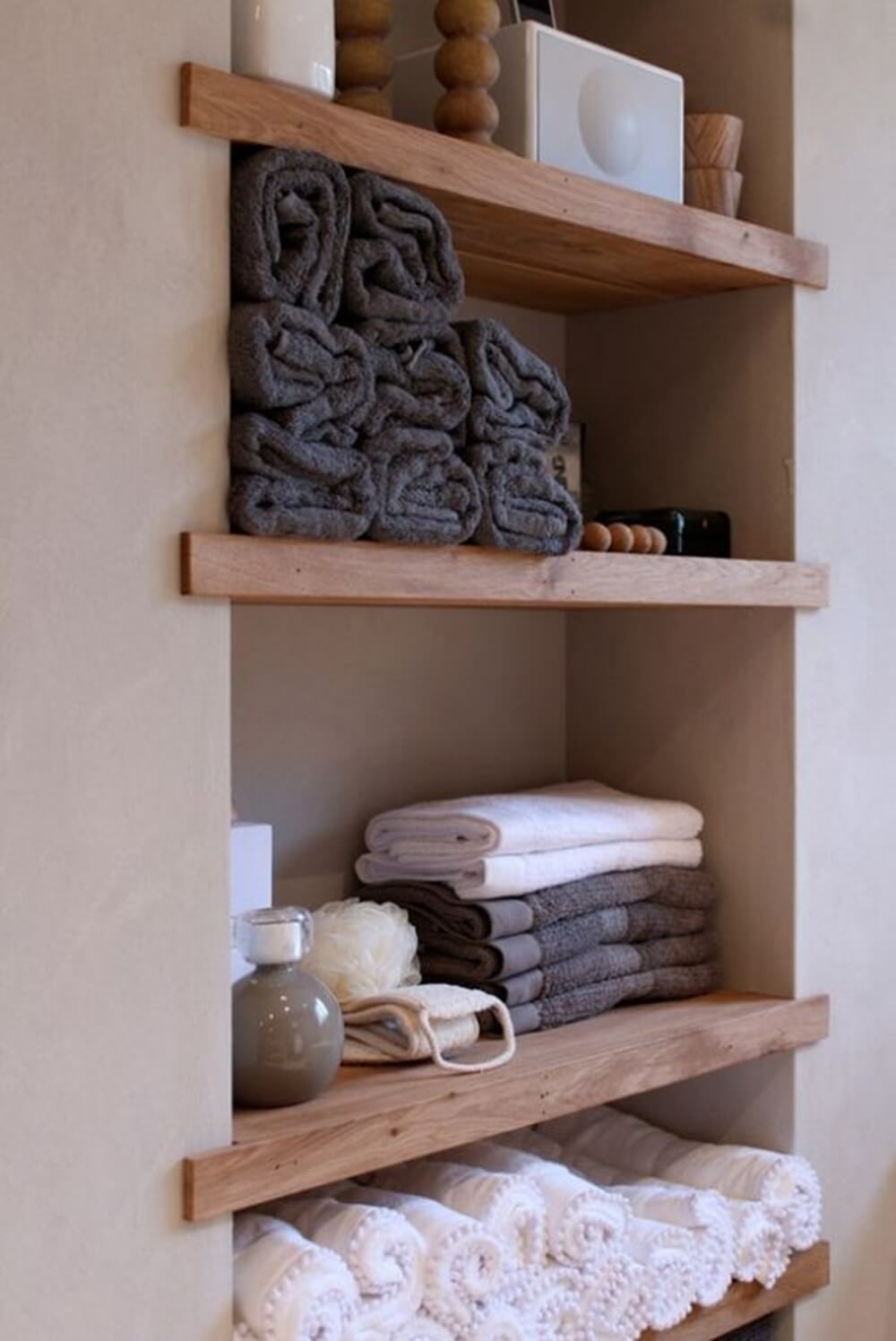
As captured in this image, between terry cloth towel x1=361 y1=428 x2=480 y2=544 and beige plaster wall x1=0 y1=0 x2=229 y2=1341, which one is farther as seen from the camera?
terry cloth towel x1=361 y1=428 x2=480 y2=544

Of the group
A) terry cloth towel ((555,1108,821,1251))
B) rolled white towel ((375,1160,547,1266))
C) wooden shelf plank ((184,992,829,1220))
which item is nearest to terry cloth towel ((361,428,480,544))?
wooden shelf plank ((184,992,829,1220))

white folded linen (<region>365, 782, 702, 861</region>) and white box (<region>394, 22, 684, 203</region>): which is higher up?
white box (<region>394, 22, 684, 203</region>)

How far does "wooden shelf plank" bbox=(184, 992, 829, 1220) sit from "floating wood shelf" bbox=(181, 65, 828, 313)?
2.76ft

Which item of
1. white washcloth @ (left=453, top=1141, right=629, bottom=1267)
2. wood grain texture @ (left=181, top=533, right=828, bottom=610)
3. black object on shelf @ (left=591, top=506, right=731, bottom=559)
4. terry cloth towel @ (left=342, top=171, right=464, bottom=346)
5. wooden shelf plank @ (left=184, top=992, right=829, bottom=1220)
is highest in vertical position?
terry cloth towel @ (left=342, top=171, right=464, bottom=346)

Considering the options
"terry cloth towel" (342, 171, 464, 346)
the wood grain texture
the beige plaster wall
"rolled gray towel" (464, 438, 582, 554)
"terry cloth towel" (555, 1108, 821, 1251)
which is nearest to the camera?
the beige plaster wall

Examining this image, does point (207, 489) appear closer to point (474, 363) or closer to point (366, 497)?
point (366, 497)

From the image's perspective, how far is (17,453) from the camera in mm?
1269

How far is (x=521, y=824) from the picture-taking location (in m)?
1.86

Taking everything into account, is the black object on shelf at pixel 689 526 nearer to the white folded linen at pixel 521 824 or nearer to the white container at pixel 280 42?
the white folded linen at pixel 521 824

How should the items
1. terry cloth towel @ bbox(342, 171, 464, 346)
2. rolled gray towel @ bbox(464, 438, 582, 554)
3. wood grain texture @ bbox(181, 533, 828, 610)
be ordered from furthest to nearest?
rolled gray towel @ bbox(464, 438, 582, 554)
terry cloth towel @ bbox(342, 171, 464, 346)
wood grain texture @ bbox(181, 533, 828, 610)

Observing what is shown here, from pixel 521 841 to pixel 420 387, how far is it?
1.76ft

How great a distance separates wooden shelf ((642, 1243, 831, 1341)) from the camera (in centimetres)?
183

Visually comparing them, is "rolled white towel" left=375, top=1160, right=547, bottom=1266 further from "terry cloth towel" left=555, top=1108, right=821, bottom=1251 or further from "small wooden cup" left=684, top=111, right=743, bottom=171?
"small wooden cup" left=684, top=111, right=743, bottom=171

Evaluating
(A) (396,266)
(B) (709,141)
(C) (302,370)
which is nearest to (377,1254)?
(C) (302,370)
